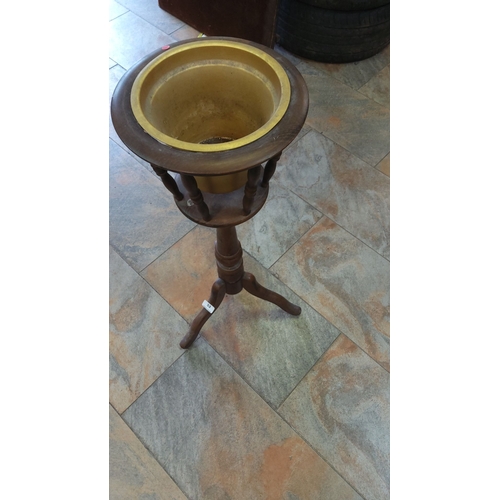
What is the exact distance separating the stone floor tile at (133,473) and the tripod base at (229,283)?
14.1 inches

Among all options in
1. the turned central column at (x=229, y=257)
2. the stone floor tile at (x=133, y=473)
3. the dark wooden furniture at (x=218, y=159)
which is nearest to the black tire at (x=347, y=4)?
the dark wooden furniture at (x=218, y=159)

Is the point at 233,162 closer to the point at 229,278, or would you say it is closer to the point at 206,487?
the point at 229,278

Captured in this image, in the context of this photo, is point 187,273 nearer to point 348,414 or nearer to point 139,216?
point 139,216

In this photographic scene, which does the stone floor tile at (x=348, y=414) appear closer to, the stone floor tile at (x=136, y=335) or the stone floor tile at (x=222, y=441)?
the stone floor tile at (x=222, y=441)

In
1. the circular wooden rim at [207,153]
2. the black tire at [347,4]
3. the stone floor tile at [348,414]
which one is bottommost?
the stone floor tile at [348,414]

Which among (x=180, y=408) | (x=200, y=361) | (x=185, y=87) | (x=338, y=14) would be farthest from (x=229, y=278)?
(x=338, y=14)

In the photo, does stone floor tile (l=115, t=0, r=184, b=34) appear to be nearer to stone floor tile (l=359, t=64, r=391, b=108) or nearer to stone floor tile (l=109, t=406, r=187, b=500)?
stone floor tile (l=359, t=64, r=391, b=108)

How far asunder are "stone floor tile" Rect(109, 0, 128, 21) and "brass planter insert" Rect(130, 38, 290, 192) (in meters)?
2.33

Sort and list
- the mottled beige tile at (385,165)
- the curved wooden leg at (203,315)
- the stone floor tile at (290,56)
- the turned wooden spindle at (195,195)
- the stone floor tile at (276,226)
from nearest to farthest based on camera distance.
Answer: the turned wooden spindle at (195,195) < the curved wooden leg at (203,315) < the stone floor tile at (276,226) < the mottled beige tile at (385,165) < the stone floor tile at (290,56)

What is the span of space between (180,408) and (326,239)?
36.1 inches

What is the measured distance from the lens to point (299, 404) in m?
1.37

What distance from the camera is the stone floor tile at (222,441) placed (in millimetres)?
1240

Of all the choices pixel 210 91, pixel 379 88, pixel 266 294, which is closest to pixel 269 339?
pixel 266 294

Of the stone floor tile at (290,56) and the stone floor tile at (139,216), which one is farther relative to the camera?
the stone floor tile at (290,56)
